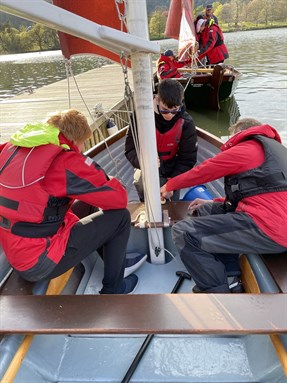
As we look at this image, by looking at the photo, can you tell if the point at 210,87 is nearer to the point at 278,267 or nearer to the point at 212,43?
the point at 212,43

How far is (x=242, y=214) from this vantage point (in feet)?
5.95

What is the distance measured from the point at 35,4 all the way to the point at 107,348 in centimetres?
154

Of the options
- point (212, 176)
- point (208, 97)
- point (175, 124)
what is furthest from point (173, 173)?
point (208, 97)

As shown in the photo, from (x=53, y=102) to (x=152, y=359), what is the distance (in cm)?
906

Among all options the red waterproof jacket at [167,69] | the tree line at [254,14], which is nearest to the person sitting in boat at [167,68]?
the red waterproof jacket at [167,69]

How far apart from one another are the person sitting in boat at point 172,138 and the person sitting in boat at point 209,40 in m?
8.03

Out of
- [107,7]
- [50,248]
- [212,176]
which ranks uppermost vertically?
[107,7]

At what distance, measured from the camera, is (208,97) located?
997cm

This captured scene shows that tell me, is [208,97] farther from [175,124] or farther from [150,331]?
[150,331]

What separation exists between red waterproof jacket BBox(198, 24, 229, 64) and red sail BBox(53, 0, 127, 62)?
7895 millimetres

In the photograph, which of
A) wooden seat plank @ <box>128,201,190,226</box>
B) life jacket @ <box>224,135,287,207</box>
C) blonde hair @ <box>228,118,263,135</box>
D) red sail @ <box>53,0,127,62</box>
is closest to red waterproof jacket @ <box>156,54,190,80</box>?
red sail @ <box>53,0,127,62</box>

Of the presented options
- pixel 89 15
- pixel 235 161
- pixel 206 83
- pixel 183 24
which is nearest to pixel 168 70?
pixel 206 83

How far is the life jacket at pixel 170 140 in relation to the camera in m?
2.84

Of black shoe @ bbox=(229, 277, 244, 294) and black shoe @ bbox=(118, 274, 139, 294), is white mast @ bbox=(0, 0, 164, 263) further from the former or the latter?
black shoe @ bbox=(229, 277, 244, 294)
